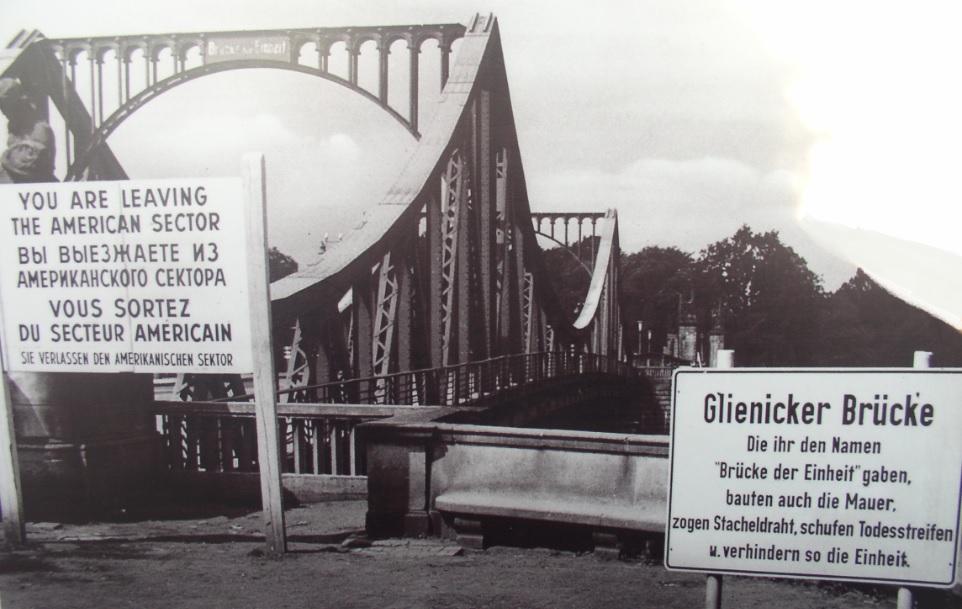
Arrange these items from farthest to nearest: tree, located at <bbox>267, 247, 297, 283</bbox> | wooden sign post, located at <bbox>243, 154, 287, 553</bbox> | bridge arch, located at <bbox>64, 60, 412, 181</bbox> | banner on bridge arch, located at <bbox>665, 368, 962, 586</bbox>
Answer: tree, located at <bbox>267, 247, 297, 283</bbox>, bridge arch, located at <bbox>64, 60, 412, 181</bbox>, wooden sign post, located at <bbox>243, 154, 287, 553</bbox>, banner on bridge arch, located at <bbox>665, 368, 962, 586</bbox>

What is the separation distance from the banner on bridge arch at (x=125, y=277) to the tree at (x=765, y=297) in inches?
93.7

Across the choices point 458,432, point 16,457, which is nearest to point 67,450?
point 16,457

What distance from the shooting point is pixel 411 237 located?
991 centimetres

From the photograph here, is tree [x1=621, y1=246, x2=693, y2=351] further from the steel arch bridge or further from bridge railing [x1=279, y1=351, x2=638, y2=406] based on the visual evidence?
bridge railing [x1=279, y1=351, x2=638, y2=406]

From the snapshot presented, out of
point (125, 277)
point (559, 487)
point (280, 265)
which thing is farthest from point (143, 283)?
point (280, 265)

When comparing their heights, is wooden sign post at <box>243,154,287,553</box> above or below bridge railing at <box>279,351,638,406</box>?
above


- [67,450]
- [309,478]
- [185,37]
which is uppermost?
[185,37]

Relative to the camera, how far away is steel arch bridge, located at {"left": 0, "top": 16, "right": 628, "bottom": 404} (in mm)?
5496

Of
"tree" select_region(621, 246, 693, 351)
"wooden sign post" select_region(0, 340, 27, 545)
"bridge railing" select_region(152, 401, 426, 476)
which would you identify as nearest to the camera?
"tree" select_region(621, 246, 693, 351)

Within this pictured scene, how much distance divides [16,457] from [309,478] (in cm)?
221

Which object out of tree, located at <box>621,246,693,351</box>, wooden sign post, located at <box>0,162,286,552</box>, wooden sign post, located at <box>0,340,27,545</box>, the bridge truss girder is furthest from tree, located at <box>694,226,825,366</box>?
wooden sign post, located at <box>0,340,27,545</box>

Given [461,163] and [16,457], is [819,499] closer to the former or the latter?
[16,457]

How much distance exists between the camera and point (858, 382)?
317 cm

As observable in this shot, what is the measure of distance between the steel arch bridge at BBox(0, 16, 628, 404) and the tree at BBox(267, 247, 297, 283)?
290 millimetres
